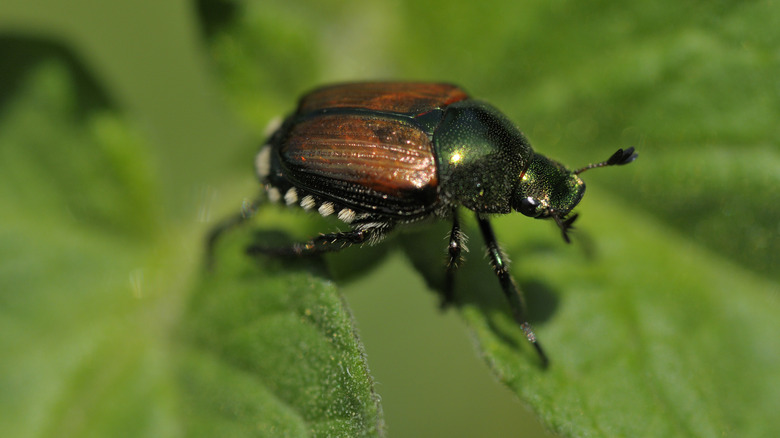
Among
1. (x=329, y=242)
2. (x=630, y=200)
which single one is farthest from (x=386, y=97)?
(x=630, y=200)

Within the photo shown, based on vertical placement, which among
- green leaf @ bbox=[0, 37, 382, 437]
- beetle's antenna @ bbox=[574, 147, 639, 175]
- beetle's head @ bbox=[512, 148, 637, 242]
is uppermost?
beetle's antenna @ bbox=[574, 147, 639, 175]

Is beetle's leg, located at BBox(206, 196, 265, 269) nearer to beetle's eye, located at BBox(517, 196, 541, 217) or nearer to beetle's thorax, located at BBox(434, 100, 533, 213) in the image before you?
beetle's thorax, located at BBox(434, 100, 533, 213)

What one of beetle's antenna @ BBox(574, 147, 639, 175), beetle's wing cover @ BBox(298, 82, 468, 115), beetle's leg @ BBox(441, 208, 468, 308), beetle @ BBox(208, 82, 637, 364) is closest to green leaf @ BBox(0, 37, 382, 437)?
beetle @ BBox(208, 82, 637, 364)

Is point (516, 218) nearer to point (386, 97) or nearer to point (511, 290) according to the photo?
point (511, 290)

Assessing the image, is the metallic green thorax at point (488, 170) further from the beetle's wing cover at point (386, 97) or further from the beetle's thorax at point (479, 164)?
the beetle's wing cover at point (386, 97)

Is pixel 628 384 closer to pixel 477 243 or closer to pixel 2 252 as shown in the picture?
pixel 477 243

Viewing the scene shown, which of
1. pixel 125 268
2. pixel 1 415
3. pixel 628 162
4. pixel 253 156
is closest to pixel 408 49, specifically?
pixel 253 156

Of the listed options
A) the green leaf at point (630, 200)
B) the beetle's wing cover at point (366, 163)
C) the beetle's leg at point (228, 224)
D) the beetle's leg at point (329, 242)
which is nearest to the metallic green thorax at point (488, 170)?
the beetle's wing cover at point (366, 163)
